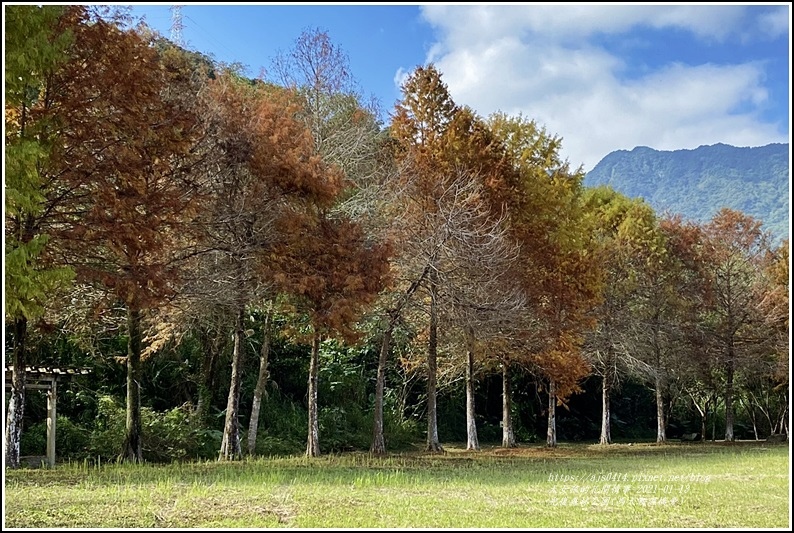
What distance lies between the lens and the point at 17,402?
11391 mm

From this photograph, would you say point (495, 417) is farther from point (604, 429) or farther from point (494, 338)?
point (494, 338)

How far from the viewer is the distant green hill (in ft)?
236

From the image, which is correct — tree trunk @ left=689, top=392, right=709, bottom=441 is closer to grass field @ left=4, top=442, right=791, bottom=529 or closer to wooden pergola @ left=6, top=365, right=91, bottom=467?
grass field @ left=4, top=442, right=791, bottom=529

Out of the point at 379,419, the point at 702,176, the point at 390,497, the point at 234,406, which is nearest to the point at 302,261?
the point at 234,406

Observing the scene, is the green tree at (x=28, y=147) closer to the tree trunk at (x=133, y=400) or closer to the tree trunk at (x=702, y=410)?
the tree trunk at (x=133, y=400)

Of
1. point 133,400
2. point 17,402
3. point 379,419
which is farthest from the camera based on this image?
point 379,419

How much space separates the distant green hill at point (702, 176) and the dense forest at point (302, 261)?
35578mm

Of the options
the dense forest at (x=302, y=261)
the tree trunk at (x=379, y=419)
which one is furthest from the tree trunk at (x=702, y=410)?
the tree trunk at (x=379, y=419)

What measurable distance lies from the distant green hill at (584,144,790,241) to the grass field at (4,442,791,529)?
164 ft

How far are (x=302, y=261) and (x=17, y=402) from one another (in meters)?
5.54

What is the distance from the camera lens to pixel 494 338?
57.5ft

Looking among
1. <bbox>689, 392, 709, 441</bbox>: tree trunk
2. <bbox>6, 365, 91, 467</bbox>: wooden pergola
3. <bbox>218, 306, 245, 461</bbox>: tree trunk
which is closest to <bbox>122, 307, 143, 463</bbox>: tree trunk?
<bbox>6, 365, 91, 467</bbox>: wooden pergola

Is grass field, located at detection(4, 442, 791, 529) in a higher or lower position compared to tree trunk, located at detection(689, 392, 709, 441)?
higher

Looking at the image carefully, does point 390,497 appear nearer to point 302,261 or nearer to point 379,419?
point 302,261
